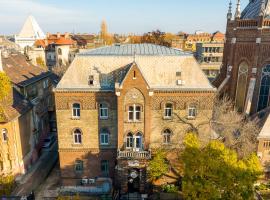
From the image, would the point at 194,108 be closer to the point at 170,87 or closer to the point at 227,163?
the point at 170,87

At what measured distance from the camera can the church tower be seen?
3916 centimetres

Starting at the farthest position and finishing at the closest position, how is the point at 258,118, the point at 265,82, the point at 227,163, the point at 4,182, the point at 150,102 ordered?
the point at 265,82
the point at 258,118
the point at 4,182
the point at 150,102
the point at 227,163

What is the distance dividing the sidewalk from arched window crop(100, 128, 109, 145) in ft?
41.5

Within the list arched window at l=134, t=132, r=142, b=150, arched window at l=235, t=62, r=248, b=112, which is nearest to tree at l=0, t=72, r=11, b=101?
arched window at l=134, t=132, r=142, b=150

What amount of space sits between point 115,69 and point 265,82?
26.2m

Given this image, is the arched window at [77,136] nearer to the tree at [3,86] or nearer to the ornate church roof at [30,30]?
the tree at [3,86]

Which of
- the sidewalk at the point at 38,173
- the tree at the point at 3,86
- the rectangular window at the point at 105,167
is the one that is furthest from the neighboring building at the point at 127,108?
the tree at the point at 3,86

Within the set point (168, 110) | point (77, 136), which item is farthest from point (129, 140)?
point (77, 136)

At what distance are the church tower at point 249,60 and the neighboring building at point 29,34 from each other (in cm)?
10972

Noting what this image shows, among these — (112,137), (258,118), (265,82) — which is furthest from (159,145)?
(265,82)

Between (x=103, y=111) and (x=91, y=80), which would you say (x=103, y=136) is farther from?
(x=91, y=80)

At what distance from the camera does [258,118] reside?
3828cm

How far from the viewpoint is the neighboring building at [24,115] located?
34.6m

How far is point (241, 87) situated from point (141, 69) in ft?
71.1
